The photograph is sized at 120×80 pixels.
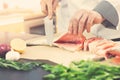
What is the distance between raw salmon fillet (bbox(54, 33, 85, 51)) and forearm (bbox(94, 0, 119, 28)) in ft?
0.42

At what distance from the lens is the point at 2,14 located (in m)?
2.80

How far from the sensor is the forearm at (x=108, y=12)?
1146mm

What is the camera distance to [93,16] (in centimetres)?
104

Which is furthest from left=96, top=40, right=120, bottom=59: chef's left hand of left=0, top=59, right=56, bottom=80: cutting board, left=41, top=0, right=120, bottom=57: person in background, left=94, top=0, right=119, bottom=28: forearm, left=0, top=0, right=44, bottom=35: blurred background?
left=0, top=0, right=44, bottom=35: blurred background

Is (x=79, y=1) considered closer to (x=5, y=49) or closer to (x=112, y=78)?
(x=5, y=49)

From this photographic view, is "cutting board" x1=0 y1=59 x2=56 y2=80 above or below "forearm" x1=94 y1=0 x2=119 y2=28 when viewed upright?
below

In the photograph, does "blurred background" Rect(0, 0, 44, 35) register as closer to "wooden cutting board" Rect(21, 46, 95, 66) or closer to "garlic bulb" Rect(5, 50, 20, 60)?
"wooden cutting board" Rect(21, 46, 95, 66)

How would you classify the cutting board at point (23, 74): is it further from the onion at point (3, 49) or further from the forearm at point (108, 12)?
the forearm at point (108, 12)

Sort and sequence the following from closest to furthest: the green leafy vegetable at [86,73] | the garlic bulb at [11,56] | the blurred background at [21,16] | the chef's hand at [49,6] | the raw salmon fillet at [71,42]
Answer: the green leafy vegetable at [86,73], the garlic bulb at [11,56], the raw salmon fillet at [71,42], the chef's hand at [49,6], the blurred background at [21,16]

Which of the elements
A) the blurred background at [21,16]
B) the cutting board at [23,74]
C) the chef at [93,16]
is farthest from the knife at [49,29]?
the blurred background at [21,16]

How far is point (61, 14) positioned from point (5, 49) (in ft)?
2.31

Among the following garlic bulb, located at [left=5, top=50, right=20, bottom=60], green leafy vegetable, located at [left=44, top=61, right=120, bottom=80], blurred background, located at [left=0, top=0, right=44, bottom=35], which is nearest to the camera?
green leafy vegetable, located at [left=44, top=61, right=120, bottom=80]

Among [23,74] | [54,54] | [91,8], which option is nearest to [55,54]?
[54,54]

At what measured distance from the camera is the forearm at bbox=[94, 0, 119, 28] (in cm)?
115
